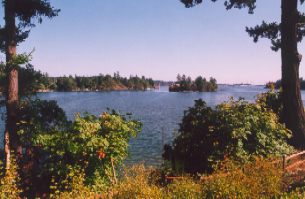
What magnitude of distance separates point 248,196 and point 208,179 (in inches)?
51.9

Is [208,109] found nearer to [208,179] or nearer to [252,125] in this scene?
[252,125]

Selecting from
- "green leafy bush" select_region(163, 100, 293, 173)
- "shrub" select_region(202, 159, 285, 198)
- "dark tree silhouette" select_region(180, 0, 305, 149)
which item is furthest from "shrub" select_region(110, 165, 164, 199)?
"dark tree silhouette" select_region(180, 0, 305, 149)

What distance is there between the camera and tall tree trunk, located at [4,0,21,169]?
12461 millimetres

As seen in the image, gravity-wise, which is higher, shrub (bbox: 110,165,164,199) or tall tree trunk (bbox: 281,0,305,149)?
tall tree trunk (bbox: 281,0,305,149)

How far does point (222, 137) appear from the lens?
11953 mm

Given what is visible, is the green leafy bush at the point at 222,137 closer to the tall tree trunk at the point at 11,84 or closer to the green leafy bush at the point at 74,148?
the green leafy bush at the point at 74,148

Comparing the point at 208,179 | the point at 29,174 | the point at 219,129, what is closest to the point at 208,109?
the point at 219,129

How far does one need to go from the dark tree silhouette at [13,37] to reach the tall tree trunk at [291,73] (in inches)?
388

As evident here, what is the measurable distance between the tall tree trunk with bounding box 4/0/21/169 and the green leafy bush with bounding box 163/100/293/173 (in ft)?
17.7

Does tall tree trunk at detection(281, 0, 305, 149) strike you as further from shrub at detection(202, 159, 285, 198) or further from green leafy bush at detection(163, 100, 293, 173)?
shrub at detection(202, 159, 285, 198)

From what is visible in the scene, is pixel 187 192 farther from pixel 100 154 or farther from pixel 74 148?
pixel 74 148

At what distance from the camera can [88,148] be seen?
34.4ft

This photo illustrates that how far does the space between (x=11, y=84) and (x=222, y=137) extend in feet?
24.9

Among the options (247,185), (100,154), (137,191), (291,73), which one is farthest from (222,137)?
(291,73)
